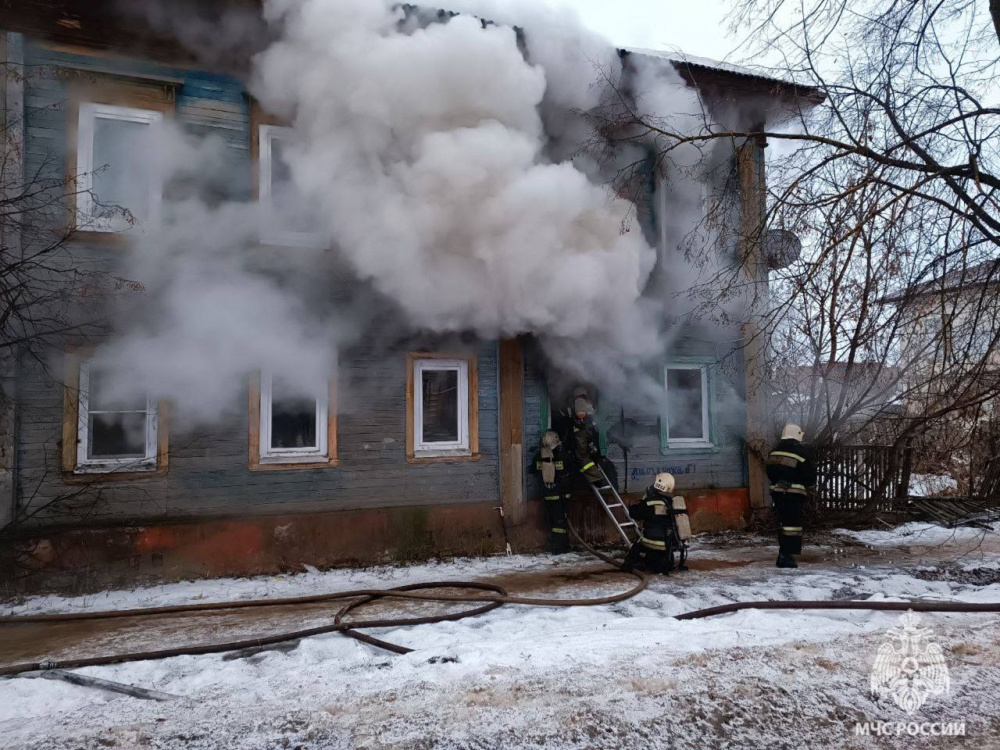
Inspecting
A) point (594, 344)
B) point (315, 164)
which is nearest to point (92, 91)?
point (315, 164)

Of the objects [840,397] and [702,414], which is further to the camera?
[702,414]

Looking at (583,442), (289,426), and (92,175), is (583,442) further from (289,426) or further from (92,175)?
(92,175)

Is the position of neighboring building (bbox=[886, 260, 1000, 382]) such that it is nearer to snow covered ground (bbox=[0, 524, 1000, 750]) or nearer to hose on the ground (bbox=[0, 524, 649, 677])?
snow covered ground (bbox=[0, 524, 1000, 750])

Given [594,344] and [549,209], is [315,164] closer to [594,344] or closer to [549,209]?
[549,209]

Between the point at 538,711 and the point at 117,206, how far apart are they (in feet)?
19.8

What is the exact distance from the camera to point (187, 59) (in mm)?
6719

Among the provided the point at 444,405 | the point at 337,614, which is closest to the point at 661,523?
the point at 444,405

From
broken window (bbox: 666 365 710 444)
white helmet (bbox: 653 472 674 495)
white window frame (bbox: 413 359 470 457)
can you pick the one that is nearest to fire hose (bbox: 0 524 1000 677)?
white helmet (bbox: 653 472 674 495)

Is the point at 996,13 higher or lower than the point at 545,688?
higher

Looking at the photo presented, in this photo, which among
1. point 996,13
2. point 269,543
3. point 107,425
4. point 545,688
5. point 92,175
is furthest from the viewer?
point 269,543

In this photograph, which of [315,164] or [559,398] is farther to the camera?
[559,398]

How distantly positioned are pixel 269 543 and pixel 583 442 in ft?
12.0

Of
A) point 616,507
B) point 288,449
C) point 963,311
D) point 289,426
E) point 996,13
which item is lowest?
point 616,507

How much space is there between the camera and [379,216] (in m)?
6.72
